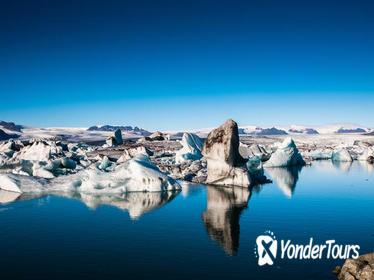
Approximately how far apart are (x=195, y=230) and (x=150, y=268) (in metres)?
2.90

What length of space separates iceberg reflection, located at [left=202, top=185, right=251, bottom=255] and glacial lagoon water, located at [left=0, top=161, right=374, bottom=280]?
3 centimetres

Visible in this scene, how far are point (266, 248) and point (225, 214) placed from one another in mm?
3755

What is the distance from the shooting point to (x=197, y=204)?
13312 mm

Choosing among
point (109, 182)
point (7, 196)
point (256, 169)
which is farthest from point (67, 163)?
point (256, 169)

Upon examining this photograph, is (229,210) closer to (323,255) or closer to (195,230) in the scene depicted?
(195,230)

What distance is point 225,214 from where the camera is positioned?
456 inches

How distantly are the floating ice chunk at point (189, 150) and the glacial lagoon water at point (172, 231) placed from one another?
504 inches

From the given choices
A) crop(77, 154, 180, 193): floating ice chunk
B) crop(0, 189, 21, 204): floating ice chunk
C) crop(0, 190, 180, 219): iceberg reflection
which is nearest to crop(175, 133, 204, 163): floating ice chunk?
crop(77, 154, 180, 193): floating ice chunk

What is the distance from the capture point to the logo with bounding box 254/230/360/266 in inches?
291

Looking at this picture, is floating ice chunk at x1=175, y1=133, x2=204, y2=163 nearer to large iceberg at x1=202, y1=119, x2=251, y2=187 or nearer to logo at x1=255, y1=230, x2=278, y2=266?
large iceberg at x1=202, y1=119, x2=251, y2=187

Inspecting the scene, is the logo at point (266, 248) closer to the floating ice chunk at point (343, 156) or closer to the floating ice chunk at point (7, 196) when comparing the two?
the floating ice chunk at point (7, 196)

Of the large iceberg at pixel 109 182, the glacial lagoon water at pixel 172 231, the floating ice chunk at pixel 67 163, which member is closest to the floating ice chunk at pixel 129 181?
the large iceberg at pixel 109 182

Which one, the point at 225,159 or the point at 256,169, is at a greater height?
the point at 225,159

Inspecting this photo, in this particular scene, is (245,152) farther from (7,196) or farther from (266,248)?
(266,248)
